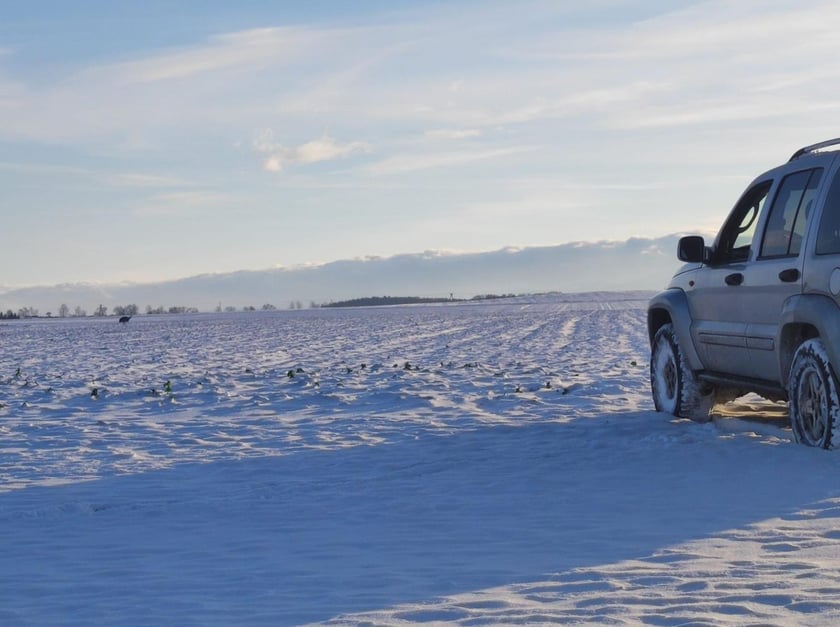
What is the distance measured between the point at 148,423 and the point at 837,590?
7757 mm

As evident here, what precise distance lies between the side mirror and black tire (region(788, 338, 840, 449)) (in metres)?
1.44

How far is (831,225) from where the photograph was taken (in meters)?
7.34

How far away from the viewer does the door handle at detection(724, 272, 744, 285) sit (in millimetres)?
8523

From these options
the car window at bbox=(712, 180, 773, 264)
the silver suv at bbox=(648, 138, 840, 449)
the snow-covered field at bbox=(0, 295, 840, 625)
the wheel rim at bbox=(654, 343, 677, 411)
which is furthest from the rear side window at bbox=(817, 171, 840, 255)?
the wheel rim at bbox=(654, 343, 677, 411)

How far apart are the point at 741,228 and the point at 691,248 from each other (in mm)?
433

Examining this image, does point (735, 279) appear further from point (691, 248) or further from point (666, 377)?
point (666, 377)

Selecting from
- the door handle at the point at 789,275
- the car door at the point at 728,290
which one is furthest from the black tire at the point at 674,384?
the door handle at the point at 789,275

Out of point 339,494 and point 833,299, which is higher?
point 833,299

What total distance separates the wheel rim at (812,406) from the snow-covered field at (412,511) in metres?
0.17

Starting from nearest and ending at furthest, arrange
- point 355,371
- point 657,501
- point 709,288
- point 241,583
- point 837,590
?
point 837,590, point 241,583, point 657,501, point 709,288, point 355,371

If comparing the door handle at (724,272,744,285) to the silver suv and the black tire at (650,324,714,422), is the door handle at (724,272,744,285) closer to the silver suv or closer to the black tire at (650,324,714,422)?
the silver suv

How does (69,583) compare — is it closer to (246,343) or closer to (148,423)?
(148,423)

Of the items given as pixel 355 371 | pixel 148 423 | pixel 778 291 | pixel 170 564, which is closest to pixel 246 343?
pixel 355 371

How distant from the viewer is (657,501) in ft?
21.1
